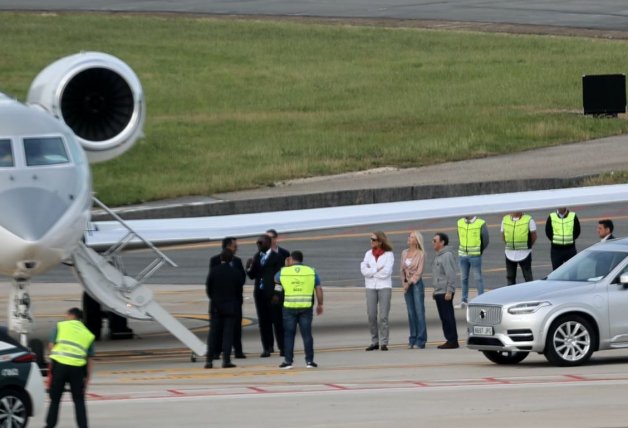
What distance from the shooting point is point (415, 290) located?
950 inches

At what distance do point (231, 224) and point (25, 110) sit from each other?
5.51 meters

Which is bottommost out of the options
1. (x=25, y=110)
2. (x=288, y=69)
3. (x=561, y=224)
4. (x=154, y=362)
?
(x=154, y=362)

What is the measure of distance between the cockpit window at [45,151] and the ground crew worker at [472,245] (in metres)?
8.30

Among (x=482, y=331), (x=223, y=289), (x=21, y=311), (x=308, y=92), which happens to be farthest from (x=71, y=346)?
(x=308, y=92)

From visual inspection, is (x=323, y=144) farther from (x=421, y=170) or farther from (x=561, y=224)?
(x=561, y=224)

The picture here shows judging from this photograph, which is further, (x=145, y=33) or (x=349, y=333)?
(x=145, y=33)

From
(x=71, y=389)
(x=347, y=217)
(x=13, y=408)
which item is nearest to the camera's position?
(x=13, y=408)

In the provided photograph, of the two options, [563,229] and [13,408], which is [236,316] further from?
[563,229]

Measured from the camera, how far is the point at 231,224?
2753 cm

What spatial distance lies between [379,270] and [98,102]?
248 inches

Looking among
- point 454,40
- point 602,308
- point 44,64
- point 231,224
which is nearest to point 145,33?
point 44,64

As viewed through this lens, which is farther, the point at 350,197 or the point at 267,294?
the point at 350,197

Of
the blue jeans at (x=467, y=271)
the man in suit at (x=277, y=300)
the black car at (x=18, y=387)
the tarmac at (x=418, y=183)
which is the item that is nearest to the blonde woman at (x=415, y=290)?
the man in suit at (x=277, y=300)

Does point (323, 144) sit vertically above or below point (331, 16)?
below
